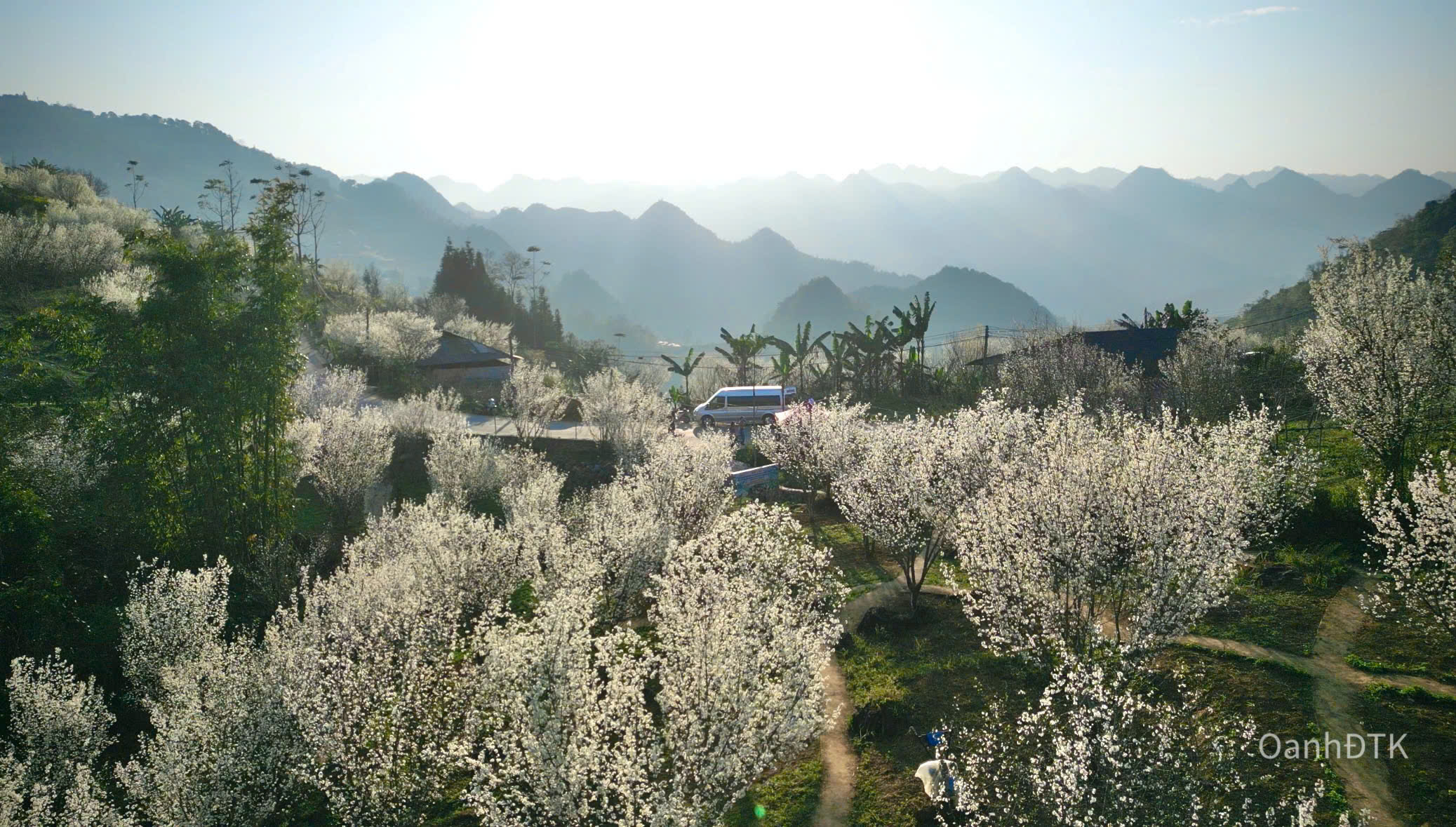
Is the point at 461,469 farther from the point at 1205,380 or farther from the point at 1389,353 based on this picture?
the point at 1389,353

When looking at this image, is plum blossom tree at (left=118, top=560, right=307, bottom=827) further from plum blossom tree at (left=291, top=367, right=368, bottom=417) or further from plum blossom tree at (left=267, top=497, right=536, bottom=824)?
plum blossom tree at (left=291, top=367, right=368, bottom=417)

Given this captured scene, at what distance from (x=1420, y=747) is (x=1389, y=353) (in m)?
11.8

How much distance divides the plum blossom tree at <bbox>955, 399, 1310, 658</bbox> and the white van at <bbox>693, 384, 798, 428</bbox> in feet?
95.9

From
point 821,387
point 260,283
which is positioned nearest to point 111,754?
point 260,283

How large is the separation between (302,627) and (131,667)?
6.14m

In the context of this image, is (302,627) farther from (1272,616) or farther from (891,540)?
(1272,616)

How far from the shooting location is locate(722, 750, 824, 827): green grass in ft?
38.1

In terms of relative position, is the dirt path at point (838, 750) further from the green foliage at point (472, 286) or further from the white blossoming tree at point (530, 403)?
the green foliage at point (472, 286)

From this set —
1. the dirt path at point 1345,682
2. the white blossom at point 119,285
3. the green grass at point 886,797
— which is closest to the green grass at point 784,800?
the green grass at point 886,797

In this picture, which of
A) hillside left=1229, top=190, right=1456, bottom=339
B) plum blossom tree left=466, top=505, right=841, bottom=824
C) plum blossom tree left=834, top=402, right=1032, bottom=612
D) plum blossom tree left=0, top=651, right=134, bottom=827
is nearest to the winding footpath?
plum blossom tree left=466, top=505, right=841, bottom=824

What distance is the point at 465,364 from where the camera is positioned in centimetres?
5603

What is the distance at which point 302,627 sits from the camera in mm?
12500

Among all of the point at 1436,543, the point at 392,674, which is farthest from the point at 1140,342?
the point at 392,674

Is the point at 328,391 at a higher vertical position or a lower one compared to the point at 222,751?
higher
